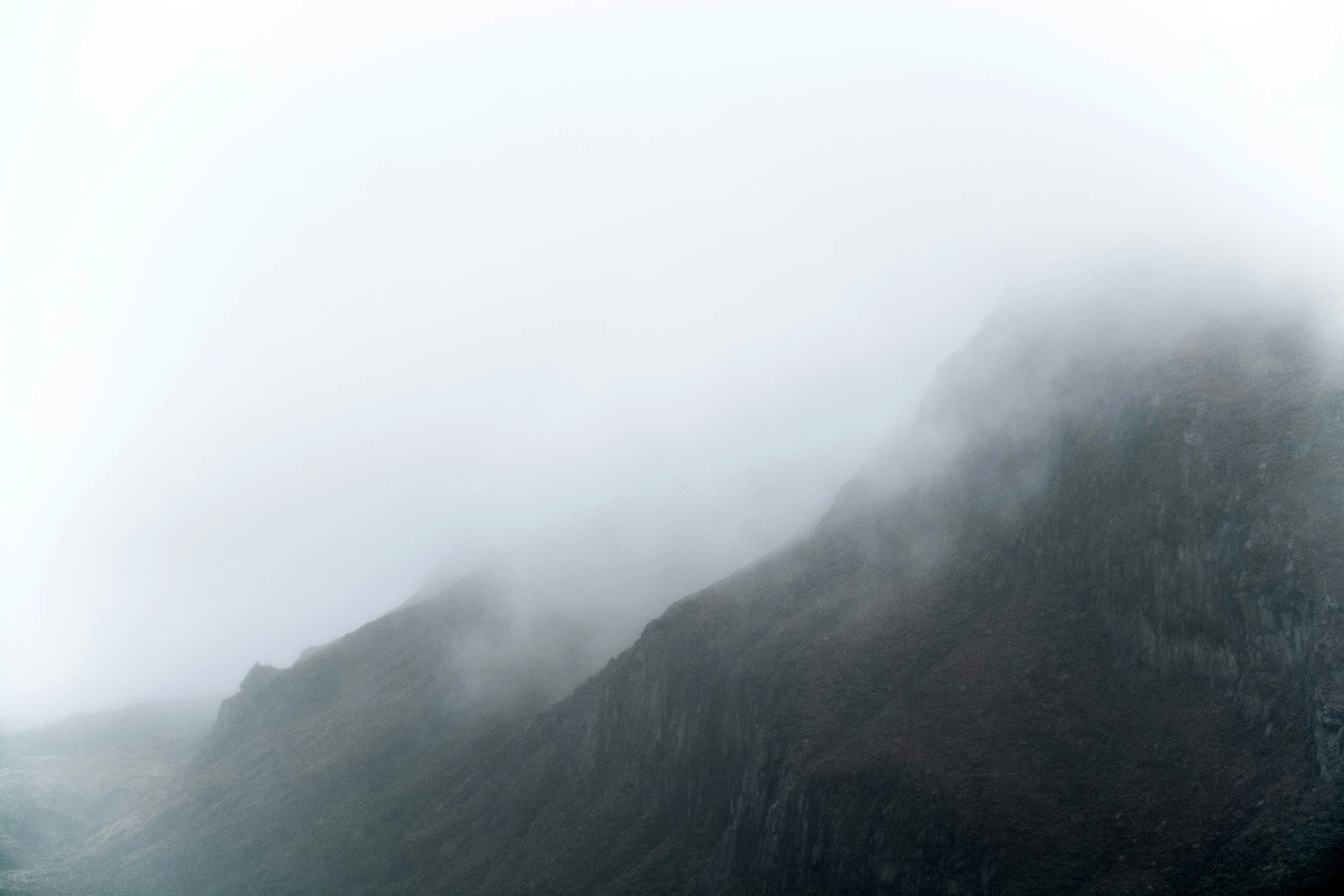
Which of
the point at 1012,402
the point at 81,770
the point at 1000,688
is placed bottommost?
the point at 1000,688

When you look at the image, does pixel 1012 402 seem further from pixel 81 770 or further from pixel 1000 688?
pixel 81 770

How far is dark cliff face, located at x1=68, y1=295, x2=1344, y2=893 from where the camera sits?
117 ft

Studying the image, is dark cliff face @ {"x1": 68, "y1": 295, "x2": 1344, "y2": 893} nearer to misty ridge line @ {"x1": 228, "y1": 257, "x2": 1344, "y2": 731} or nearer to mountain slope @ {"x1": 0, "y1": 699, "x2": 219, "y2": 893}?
misty ridge line @ {"x1": 228, "y1": 257, "x2": 1344, "y2": 731}

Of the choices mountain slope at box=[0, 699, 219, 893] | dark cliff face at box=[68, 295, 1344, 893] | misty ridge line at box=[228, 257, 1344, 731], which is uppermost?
mountain slope at box=[0, 699, 219, 893]

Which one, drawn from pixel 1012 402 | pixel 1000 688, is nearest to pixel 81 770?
pixel 1000 688

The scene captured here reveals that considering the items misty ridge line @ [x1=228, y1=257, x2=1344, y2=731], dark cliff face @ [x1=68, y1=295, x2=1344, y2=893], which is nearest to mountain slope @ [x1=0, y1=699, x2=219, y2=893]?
dark cliff face @ [x1=68, y1=295, x2=1344, y2=893]

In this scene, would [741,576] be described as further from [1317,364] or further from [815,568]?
[1317,364]

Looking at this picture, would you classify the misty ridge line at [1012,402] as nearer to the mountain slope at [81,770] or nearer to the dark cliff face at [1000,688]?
the dark cliff face at [1000,688]

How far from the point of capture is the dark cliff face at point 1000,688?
1399 inches

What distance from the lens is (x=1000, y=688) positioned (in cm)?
4594

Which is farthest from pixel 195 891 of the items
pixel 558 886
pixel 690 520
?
pixel 690 520

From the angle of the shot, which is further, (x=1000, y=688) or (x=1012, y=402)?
(x=1012, y=402)

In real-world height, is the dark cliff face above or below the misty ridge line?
below

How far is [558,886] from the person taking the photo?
56.8 meters
